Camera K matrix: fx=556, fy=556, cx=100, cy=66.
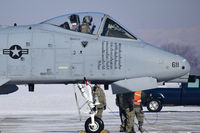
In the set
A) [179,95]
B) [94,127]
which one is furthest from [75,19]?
[179,95]

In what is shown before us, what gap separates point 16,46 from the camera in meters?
15.8

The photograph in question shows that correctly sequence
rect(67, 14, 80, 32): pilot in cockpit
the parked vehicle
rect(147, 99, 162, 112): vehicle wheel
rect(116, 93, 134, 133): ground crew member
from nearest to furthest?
rect(67, 14, 80, 32): pilot in cockpit, rect(116, 93, 134, 133): ground crew member, rect(147, 99, 162, 112): vehicle wheel, the parked vehicle

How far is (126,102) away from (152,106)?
14048mm

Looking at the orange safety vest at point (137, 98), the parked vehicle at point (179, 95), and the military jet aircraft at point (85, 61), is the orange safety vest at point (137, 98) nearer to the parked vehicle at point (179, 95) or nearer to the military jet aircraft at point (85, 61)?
the military jet aircraft at point (85, 61)

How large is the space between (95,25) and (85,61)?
119cm

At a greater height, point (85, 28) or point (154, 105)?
point (85, 28)

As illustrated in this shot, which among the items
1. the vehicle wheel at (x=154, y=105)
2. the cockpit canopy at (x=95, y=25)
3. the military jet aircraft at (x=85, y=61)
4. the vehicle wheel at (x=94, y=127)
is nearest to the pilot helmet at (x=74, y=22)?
the cockpit canopy at (x=95, y=25)

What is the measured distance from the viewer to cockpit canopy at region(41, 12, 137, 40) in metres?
16.1

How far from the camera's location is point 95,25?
53.2ft

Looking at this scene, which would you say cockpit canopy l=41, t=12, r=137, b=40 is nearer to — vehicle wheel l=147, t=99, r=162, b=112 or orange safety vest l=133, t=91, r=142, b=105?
orange safety vest l=133, t=91, r=142, b=105

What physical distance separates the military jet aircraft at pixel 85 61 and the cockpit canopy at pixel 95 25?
0.18 meters

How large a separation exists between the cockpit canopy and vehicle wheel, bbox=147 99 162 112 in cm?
1699

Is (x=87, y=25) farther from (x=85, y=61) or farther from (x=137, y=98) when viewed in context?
(x=137, y=98)

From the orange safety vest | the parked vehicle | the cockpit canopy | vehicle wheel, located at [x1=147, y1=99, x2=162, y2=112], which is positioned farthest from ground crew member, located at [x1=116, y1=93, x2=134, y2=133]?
the parked vehicle
